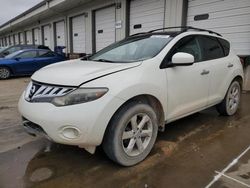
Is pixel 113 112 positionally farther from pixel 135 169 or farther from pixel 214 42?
pixel 214 42

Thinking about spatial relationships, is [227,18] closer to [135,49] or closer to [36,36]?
[135,49]

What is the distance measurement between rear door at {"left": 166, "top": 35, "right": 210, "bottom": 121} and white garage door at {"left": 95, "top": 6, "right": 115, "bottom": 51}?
897cm

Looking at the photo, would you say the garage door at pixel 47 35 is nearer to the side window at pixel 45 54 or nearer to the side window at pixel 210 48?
the side window at pixel 45 54

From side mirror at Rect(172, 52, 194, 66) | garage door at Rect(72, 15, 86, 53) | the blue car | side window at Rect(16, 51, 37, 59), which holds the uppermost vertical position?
garage door at Rect(72, 15, 86, 53)

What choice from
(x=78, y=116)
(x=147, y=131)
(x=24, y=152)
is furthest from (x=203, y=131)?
(x=24, y=152)

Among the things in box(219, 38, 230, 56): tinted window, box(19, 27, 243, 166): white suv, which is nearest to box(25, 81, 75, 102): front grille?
box(19, 27, 243, 166): white suv

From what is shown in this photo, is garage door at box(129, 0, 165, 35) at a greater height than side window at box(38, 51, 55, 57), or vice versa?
garage door at box(129, 0, 165, 35)

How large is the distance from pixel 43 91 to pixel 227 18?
6.66 meters

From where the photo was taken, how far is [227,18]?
7539mm

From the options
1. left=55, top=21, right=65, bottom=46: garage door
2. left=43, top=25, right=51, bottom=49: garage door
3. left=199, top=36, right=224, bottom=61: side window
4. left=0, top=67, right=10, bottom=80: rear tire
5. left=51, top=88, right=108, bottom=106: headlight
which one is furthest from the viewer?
left=43, top=25, right=51, bottom=49: garage door

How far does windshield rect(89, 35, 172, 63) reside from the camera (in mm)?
3338

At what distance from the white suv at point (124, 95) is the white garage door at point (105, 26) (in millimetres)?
8734

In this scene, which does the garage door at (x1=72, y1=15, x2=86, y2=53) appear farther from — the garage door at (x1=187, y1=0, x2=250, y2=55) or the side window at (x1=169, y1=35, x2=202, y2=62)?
the side window at (x1=169, y1=35, x2=202, y2=62)

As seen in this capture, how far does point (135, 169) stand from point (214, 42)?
270cm
